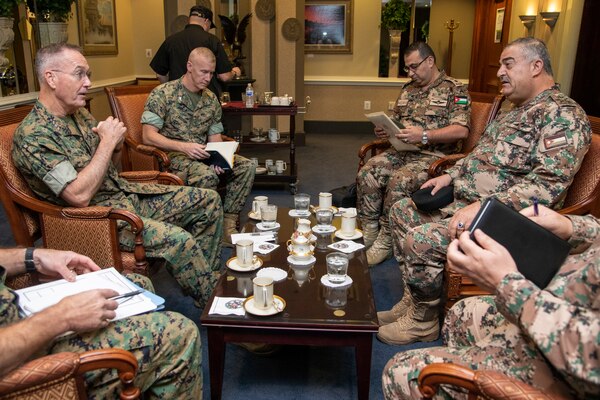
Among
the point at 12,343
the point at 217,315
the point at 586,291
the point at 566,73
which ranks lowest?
the point at 217,315

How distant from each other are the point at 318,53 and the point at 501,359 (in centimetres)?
654

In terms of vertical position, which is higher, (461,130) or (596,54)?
(596,54)

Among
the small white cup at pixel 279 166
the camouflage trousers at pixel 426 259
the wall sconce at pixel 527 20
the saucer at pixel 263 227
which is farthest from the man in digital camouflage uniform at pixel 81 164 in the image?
the wall sconce at pixel 527 20

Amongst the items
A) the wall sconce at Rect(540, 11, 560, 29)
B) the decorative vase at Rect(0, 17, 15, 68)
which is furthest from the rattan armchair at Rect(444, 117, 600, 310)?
the decorative vase at Rect(0, 17, 15, 68)

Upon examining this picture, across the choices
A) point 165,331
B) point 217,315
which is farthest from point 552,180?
point 165,331

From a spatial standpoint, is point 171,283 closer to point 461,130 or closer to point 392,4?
point 461,130

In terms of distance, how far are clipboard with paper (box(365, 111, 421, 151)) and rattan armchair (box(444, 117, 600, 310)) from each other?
3.61 feet

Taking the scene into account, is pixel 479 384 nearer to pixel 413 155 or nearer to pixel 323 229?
pixel 323 229

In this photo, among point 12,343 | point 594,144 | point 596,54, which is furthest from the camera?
point 596,54

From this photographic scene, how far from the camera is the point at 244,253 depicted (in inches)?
78.3

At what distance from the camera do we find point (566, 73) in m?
4.73

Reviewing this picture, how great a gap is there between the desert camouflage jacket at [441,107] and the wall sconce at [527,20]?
2672mm

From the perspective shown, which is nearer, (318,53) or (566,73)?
(566,73)

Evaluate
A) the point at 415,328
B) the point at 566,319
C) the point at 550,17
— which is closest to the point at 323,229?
the point at 415,328
